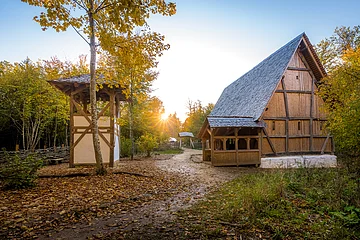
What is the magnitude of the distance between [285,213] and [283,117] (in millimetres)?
9669

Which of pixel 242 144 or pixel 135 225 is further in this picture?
pixel 242 144

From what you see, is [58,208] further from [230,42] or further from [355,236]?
[230,42]

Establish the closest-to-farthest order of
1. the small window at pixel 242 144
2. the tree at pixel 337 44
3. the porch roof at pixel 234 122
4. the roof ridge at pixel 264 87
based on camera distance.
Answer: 1. the porch roof at pixel 234 122
2. the roof ridge at pixel 264 87
3. the small window at pixel 242 144
4. the tree at pixel 337 44

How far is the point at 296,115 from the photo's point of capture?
41.3ft

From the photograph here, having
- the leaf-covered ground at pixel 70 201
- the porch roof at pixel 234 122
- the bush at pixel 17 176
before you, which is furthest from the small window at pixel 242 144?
the bush at pixel 17 176

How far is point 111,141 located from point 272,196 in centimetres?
781

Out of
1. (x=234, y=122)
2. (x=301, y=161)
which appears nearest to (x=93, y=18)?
(x=234, y=122)

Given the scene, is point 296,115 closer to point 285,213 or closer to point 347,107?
point 347,107

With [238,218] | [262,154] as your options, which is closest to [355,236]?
[238,218]

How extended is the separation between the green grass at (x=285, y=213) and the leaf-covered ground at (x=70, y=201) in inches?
64.8

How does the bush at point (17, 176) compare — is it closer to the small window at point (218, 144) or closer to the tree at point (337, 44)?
the small window at point (218, 144)

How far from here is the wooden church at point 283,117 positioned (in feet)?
38.0

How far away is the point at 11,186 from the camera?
5.40 meters

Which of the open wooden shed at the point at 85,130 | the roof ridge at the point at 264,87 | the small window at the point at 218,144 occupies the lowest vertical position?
the small window at the point at 218,144
